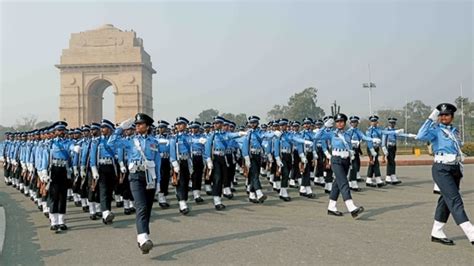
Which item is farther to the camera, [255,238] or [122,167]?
[122,167]

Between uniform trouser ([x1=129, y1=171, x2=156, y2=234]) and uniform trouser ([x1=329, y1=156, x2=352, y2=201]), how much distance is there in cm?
371

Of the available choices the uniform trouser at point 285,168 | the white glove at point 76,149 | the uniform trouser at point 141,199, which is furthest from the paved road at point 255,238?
the white glove at point 76,149

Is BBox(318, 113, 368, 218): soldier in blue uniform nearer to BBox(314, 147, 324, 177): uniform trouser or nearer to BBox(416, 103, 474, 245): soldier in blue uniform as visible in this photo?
BBox(416, 103, 474, 245): soldier in blue uniform

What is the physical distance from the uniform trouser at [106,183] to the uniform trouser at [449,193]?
6.27 meters

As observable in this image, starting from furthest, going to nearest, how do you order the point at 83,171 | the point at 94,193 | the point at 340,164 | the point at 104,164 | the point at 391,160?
1. the point at 391,160
2. the point at 83,171
3. the point at 94,193
4. the point at 104,164
5. the point at 340,164

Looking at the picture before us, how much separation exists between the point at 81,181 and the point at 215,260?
6141 mm

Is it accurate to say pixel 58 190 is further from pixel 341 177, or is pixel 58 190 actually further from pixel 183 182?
pixel 341 177

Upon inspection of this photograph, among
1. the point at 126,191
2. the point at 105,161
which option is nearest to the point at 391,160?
the point at 126,191

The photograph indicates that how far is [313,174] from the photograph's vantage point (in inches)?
651

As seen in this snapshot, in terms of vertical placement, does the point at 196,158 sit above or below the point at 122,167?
above

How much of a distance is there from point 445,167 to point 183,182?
5802 millimetres

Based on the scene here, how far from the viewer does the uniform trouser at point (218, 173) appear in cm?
1058

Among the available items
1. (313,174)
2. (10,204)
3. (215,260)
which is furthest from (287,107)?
(215,260)

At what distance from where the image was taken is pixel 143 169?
7109mm
